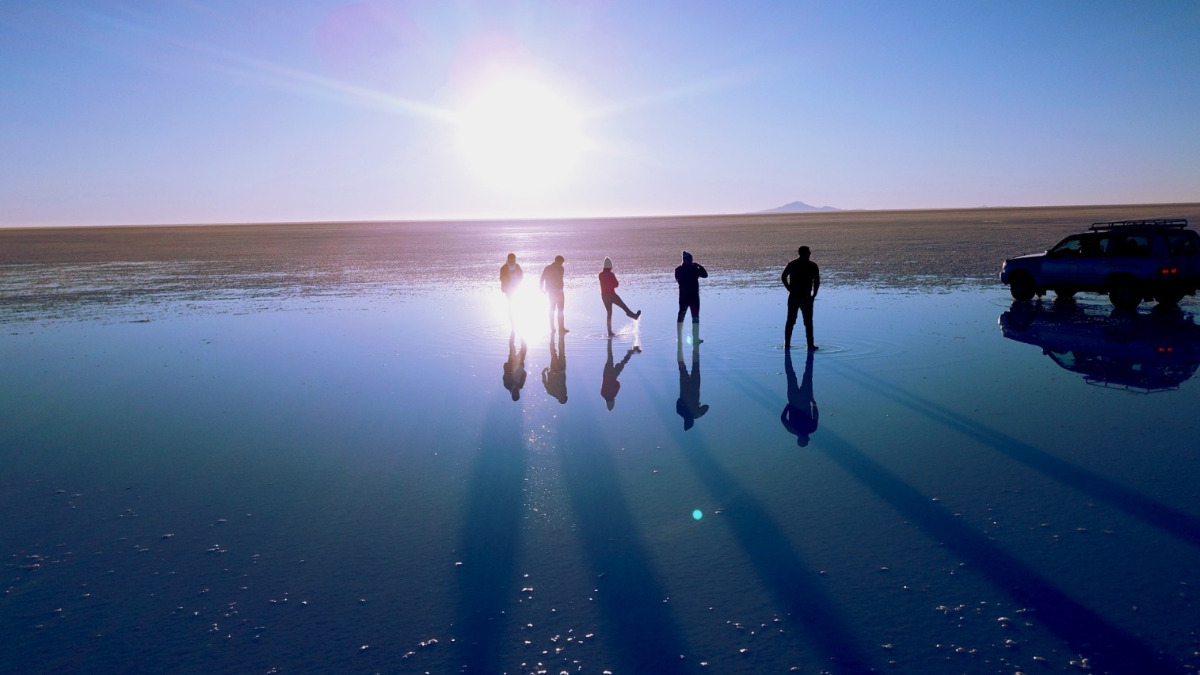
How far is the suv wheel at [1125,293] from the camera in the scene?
18172 mm

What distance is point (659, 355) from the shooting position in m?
13.9

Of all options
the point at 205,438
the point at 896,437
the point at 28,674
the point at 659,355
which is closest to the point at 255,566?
the point at 28,674

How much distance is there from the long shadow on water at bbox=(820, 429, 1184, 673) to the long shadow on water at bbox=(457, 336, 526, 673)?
3.09 metres

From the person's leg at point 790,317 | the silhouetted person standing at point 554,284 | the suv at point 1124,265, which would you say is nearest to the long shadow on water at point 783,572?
the person's leg at point 790,317

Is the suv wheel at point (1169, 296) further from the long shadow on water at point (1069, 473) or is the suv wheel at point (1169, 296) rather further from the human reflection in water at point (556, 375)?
the human reflection in water at point (556, 375)

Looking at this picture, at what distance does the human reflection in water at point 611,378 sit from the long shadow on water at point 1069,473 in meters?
3.51

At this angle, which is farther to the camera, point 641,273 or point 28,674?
point 641,273

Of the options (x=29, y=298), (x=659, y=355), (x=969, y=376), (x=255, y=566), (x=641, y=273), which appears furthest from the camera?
(x=641, y=273)

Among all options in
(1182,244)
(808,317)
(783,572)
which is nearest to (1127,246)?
(1182,244)

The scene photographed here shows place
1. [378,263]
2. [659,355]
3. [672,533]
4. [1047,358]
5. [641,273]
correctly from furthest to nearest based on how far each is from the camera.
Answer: [378,263]
[641,273]
[659,355]
[1047,358]
[672,533]

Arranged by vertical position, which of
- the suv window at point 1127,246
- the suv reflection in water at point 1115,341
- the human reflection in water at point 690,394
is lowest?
the human reflection in water at point 690,394

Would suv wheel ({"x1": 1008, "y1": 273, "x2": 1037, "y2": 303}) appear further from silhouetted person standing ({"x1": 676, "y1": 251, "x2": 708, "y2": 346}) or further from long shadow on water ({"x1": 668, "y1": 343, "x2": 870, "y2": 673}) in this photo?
long shadow on water ({"x1": 668, "y1": 343, "x2": 870, "y2": 673})

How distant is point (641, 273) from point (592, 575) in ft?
88.0

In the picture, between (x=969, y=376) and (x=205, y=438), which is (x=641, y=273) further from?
(x=205, y=438)
